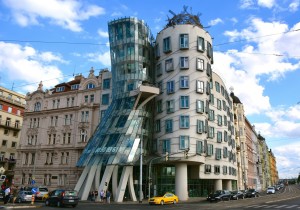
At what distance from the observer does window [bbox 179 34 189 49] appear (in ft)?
167

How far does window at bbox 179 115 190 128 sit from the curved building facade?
5.85 m

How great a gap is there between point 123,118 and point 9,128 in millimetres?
41794

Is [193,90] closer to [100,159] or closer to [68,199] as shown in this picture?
[100,159]

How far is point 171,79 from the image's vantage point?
2012 inches

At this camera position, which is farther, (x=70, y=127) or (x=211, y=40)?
(x=70, y=127)

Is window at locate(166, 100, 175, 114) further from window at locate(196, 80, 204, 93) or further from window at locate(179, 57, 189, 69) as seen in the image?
window at locate(179, 57, 189, 69)

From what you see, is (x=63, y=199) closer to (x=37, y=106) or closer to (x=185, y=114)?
(x=185, y=114)

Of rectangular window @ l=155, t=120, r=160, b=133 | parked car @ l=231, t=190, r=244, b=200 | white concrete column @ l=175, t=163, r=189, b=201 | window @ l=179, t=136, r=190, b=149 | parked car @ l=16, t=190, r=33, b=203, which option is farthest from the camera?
rectangular window @ l=155, t=120, r=160, b=133

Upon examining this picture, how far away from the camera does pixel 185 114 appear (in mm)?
48500

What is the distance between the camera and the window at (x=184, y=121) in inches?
1886

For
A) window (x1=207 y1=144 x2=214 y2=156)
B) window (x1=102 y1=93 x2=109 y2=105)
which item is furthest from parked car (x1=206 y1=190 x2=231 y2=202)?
window (x1=102 y1=93 x2=109 y2=105)

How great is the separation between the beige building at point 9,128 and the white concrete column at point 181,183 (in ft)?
150

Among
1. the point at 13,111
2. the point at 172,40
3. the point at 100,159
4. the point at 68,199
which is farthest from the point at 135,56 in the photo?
the point at 13,111

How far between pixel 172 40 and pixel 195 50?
431cm
